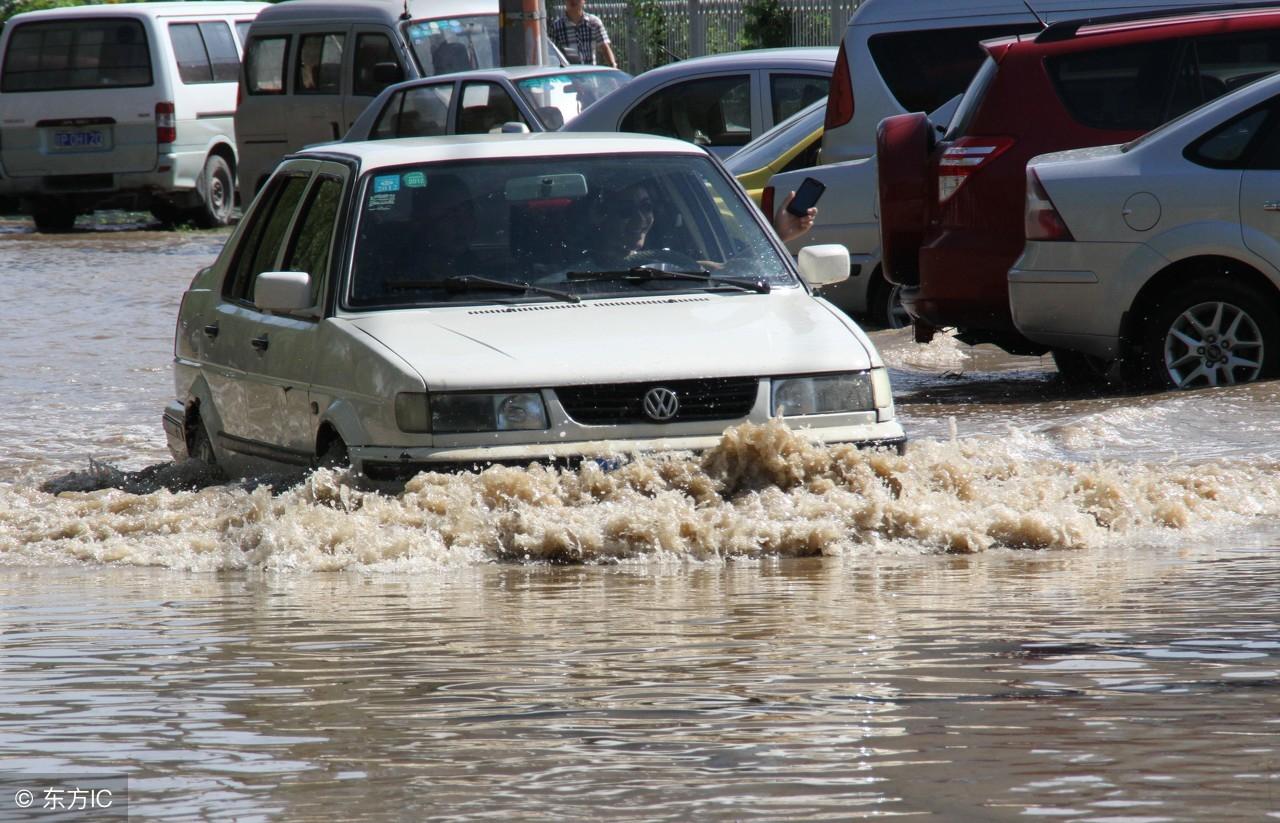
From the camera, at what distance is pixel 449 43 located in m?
21.5

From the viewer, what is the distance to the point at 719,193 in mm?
8047

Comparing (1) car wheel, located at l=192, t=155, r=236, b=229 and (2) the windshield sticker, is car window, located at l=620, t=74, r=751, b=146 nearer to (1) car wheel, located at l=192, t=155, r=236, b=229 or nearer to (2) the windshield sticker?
(2) the windshield sticker

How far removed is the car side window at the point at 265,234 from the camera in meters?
8.32

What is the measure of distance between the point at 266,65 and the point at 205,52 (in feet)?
9.57

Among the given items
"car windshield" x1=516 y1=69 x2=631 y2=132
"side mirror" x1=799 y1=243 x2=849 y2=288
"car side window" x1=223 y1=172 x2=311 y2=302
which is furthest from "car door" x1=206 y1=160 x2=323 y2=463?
"car windshield" x1=516 y1=69 x2=631 y2=132

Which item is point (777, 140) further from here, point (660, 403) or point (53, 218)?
point (53, 218)

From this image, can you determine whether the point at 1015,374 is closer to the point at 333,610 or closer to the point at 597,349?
the point at 597,349

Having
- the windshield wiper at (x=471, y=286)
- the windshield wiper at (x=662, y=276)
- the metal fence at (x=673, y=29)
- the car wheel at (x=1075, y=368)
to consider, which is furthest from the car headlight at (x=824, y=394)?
the metal fence at (x=673, y=29)

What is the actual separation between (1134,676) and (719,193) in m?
3.84

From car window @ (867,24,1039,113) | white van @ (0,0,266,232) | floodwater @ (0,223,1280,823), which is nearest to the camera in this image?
floodwater @ (0,223,1280,823)

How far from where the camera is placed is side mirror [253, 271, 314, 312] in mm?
7426

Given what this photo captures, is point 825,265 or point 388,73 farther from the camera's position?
point 388,73

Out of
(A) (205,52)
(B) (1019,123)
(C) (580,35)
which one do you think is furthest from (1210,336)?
(A) (205,52)

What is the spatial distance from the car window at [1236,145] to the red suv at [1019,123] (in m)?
0.68
